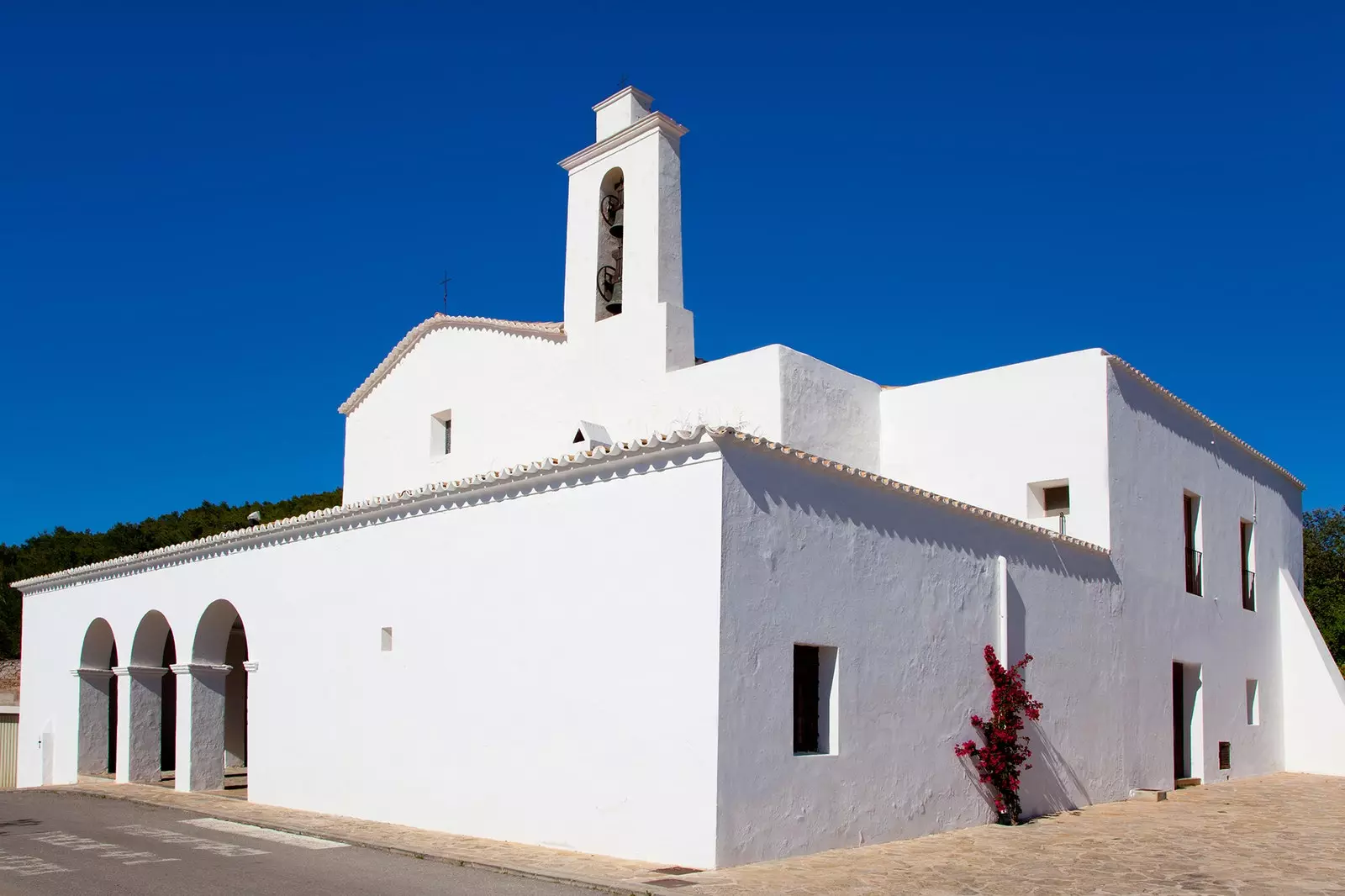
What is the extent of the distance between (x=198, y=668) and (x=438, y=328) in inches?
243

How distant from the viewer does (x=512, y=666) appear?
400 inches

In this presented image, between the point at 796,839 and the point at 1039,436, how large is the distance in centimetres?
760

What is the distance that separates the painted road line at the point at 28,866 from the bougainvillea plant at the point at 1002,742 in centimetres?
828

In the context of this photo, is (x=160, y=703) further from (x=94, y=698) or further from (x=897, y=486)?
(x=897, y=486)

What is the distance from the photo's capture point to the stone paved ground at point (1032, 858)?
797 centimetres

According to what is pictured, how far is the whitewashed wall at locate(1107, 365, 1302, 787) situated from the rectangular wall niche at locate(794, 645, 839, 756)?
6.24 m

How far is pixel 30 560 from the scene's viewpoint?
125 ft

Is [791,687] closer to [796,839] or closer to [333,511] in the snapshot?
[796,839]

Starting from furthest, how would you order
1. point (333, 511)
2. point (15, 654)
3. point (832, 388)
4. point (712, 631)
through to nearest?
point (15, 654) → point (832, 388) → point (333, 511) → point (712, 631)

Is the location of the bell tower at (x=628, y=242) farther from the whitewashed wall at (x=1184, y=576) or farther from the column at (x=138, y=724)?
the column at (x=138, y=724)

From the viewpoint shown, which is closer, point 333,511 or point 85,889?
point 85,889

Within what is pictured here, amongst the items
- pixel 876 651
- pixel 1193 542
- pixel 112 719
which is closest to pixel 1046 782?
pixel 876 651

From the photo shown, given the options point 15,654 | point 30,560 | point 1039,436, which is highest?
point 1039,436

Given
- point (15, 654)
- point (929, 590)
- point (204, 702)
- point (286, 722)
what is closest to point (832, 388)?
point (929, 590)
